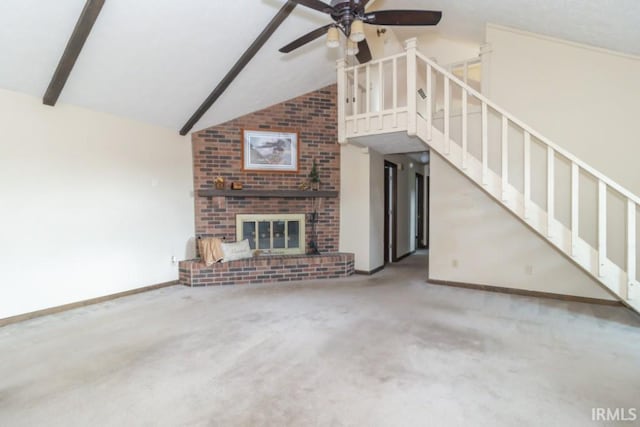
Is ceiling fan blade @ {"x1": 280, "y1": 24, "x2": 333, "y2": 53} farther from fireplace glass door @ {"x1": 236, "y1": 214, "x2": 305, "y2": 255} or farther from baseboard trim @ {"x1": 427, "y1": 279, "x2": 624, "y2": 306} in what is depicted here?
baseboard trim @ {"x1": 427, "y1": 279, "x2": 624, "y2": 306}

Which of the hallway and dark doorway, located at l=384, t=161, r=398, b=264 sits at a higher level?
dark doorway, located at l=384, t=161, r=398, b=264

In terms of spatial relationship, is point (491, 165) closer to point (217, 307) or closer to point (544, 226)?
point (544, 226)

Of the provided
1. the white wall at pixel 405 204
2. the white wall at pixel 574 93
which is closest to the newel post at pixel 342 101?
the white wall at pixel 574 93

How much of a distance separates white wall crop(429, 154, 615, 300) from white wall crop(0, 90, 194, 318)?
3.91 m

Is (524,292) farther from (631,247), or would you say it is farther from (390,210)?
(390,210)

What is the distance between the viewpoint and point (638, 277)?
372cm

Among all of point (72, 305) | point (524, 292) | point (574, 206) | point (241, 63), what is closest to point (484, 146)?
point (574, 206)

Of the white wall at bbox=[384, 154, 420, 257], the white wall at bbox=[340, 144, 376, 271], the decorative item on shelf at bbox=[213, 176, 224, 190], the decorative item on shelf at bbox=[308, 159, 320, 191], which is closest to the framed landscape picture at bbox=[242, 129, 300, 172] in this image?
the decorative item on shelf at bbox=[308, 159, 320, 191]

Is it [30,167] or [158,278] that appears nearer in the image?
[30,167]

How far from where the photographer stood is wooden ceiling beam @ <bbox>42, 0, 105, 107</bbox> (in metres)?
2.79

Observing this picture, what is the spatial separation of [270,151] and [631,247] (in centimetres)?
470

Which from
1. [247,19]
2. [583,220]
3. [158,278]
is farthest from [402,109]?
[158,278]

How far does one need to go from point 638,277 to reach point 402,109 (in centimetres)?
329

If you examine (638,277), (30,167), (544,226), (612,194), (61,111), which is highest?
(61,111)
